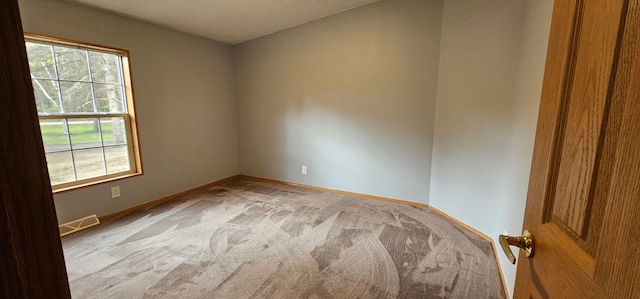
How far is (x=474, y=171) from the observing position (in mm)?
2395

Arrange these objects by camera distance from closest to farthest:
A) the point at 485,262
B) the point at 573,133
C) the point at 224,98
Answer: the point at 573,133, the point at 485,262, the point at 224,98

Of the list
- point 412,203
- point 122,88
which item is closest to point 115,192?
point 122,88

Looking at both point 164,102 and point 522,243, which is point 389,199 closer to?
point 522,243

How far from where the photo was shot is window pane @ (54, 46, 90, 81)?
2.33 metres

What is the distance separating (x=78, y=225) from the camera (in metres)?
2.47

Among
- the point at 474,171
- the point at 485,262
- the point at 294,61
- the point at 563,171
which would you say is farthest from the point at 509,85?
the point at 294,61

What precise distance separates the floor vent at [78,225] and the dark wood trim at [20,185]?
2.83 meters

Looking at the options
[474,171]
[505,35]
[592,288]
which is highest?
[505,35]

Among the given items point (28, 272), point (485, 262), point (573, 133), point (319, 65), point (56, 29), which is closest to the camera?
point (28, 272)

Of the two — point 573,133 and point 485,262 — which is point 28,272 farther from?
point 485,262

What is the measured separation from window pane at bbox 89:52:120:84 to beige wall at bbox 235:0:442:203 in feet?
5.34

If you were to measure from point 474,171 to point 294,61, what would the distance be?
2.62m

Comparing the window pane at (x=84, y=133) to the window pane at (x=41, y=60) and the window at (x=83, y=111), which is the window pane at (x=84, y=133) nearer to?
the window at (x=83, y=111)

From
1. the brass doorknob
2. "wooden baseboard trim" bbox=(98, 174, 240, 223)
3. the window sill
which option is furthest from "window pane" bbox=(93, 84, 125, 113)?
the brass doorknob
